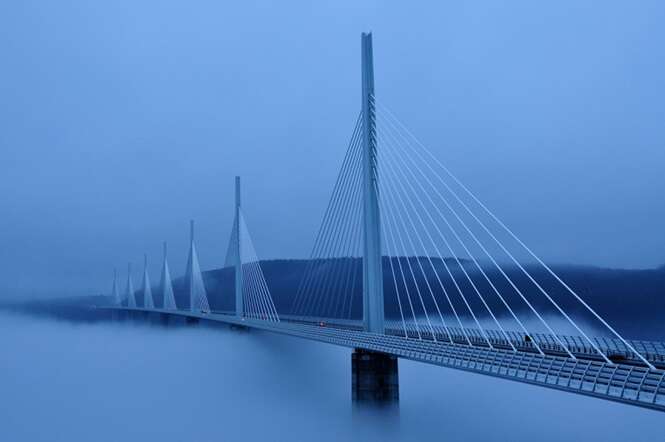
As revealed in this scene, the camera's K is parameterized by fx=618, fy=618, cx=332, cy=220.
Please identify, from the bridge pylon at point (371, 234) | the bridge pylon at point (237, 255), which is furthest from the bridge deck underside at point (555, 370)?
Answer: the bridge pylon at point (237, 255)

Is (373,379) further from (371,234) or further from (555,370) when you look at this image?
(555,370)

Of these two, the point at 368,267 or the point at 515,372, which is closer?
the point at 515,372

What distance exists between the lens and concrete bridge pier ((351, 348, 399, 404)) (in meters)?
21.8

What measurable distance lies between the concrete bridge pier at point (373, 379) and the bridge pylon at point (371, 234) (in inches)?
41.2

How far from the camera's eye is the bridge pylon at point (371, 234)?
21.7 meters

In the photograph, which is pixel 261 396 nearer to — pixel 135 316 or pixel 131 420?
pixel 131 420

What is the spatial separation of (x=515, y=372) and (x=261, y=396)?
18.4m

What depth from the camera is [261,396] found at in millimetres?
28469

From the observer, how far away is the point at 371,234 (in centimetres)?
2206

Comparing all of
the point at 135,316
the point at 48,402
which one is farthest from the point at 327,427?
the point at 135,316

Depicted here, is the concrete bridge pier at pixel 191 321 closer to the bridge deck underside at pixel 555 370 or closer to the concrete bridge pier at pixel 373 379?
the concrete bridge pier at pixel 373 379

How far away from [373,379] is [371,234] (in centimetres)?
514

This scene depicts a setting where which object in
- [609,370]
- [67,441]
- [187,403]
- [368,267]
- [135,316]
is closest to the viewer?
[609,370]

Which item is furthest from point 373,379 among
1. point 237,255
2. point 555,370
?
point 237,255
